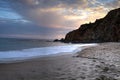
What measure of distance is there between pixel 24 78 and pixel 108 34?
9647 cm

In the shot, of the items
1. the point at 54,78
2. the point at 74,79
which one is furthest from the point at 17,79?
the point at 74,79

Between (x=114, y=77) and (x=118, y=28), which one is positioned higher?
(x=118, y=28)

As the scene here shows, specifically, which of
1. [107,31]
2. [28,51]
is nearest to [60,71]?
[28,51]

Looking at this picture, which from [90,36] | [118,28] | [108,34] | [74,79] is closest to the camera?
[74,79]

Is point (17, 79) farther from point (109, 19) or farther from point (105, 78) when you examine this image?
point (109, 19)

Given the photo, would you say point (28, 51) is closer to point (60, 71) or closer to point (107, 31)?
point (60, 71)

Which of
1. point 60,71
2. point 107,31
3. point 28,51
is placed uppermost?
point 107,31

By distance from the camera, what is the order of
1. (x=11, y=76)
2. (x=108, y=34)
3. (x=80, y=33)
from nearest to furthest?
(x=11, y=76), (x=108, y=34), (x=80, y=33)

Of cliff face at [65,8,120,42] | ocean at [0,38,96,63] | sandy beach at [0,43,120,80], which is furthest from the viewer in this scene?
cliff face at [65,8,120,42]

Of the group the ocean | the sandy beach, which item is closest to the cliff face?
the ocean

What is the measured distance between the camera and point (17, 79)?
855 centimetres

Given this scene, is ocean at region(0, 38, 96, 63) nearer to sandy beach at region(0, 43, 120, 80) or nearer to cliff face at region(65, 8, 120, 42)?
sandy beach at region(0, 43, 120, 80)

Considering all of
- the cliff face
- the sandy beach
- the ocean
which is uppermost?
the cliff face

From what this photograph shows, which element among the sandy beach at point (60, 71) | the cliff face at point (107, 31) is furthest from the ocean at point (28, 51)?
the cliff face at point (107, 31)
